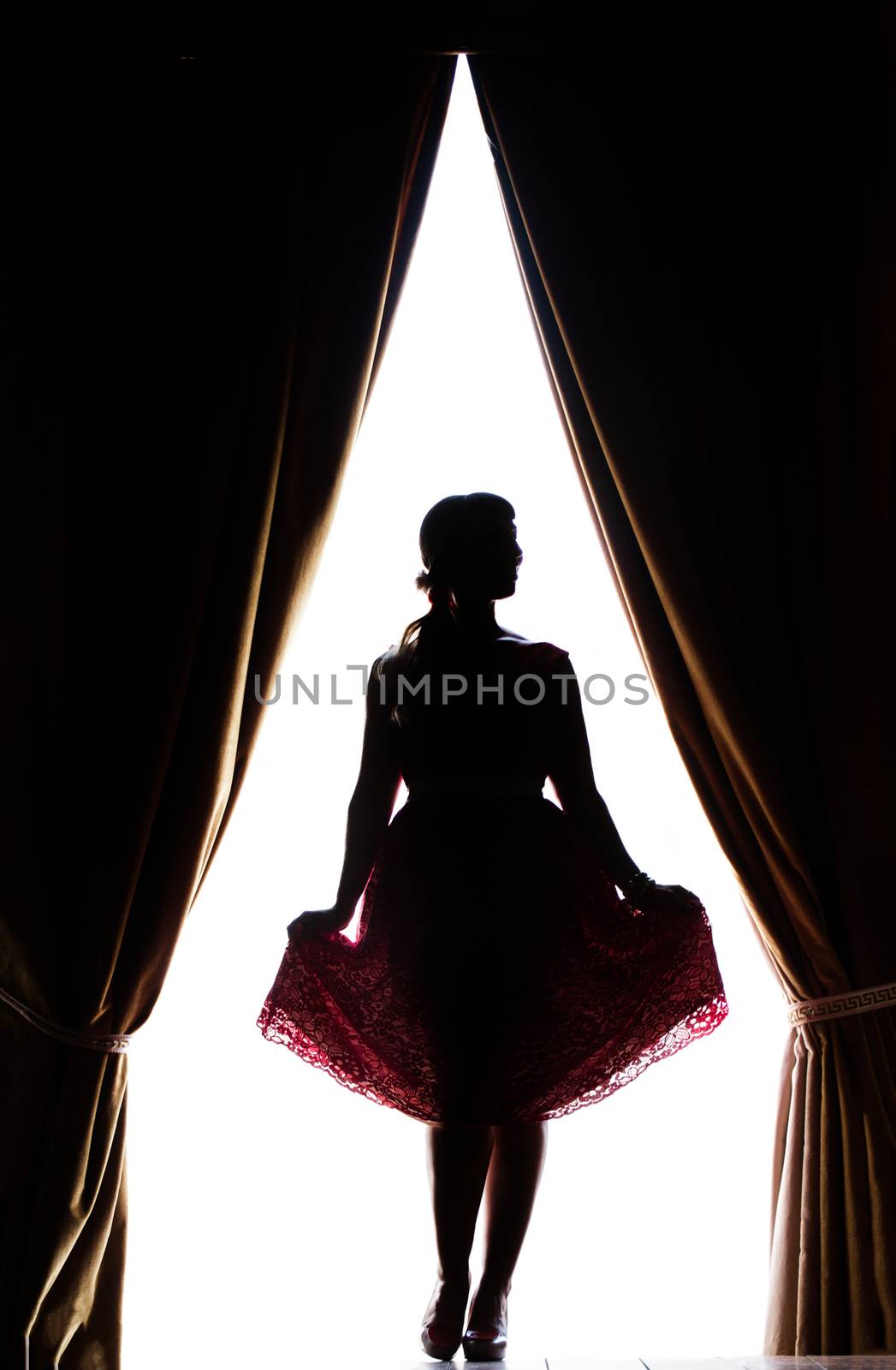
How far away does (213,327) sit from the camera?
6.35 feet

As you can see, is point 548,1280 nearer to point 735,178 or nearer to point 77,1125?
point 77,1125

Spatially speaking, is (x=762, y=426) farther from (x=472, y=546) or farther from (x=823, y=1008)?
(x=823, y=1008)

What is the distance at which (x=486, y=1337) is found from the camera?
1508 mm

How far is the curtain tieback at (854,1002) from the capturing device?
5.79ft

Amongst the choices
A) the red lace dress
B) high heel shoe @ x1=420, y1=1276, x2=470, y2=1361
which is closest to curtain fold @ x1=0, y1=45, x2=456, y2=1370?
the red lace dress

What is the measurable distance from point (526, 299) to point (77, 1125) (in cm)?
168

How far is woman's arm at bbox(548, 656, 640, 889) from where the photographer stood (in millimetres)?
1677

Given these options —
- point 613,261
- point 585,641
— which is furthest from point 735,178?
point 585,641

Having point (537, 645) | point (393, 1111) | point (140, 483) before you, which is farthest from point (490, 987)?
point (140, 483)

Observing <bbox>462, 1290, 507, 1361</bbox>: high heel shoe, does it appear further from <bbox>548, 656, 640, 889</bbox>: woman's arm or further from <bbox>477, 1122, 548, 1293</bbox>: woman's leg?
<bbox>548, 656, 640, 889</bbox>: woman's arm

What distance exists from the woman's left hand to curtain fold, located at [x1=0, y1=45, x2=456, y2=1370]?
725mm

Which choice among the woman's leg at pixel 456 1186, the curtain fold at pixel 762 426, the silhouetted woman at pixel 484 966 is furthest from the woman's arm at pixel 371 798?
the curtain fold at pixel 762 426

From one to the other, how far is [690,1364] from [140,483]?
1.71 meters

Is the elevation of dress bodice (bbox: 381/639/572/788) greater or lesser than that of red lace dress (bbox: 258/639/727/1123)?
greater
